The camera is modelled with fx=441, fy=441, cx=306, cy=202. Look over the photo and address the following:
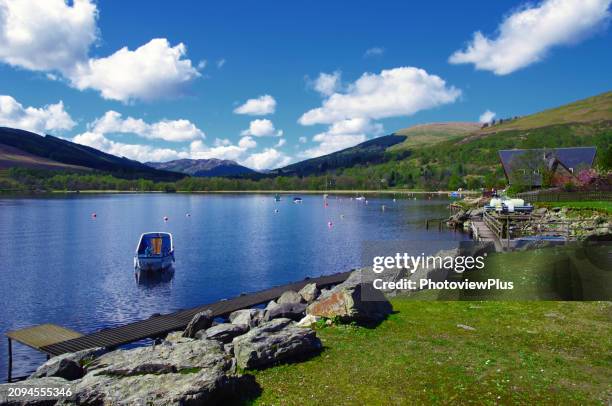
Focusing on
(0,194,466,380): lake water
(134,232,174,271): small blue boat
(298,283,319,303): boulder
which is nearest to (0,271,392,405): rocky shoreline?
(298,283,319,303): boulder

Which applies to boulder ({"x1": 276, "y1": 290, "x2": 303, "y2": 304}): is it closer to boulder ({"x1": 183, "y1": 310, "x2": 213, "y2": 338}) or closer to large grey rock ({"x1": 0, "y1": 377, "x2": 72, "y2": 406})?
boulder ({"x1": 183, "y1": 310, "x2": 213, "y2": 338})

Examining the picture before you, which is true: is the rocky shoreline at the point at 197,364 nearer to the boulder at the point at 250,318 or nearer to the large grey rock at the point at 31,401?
the large grey rock at the point at 31,401

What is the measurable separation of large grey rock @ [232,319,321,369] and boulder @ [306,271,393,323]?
317cm

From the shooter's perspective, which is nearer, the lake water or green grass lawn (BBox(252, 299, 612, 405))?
green grass lawn (BBox(252, 299, 612, 405))

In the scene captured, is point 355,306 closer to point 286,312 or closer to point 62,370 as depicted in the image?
point 286,312

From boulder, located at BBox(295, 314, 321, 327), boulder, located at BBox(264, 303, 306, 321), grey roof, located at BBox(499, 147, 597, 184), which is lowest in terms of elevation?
boulder, located at BBox(264, 303, 306, 321)

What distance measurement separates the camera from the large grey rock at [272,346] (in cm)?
1405

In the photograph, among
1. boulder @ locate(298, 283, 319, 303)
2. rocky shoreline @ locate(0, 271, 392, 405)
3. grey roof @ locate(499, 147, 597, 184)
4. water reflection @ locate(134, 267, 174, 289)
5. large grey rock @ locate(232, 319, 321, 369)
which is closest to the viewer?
rocky shoreline @ locate(0, 271, 392, 405)

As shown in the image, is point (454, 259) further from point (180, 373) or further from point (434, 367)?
point (180, 373)

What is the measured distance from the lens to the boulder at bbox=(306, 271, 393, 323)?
59.5ft

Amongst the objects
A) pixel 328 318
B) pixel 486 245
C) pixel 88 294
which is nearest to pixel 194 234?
pixel 88 294

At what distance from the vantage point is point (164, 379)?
11.4 m

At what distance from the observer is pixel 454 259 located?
27797 millimetres

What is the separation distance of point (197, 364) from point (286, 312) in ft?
38.2
